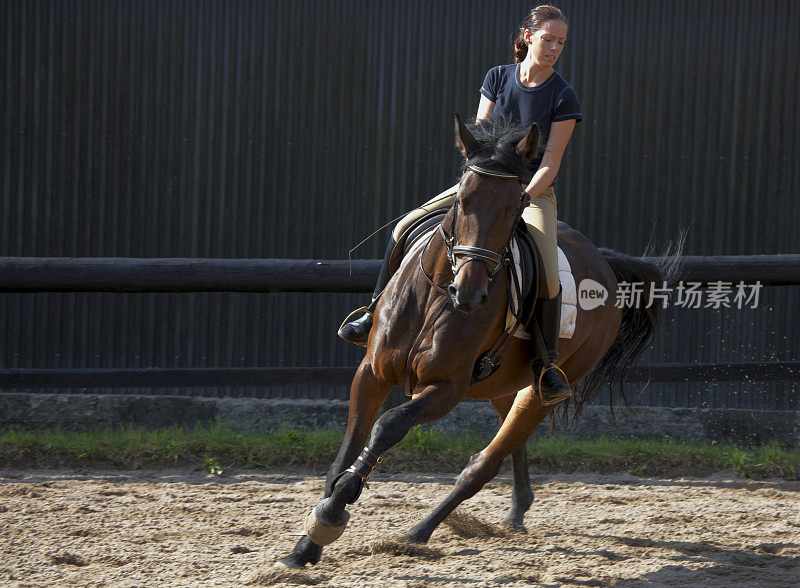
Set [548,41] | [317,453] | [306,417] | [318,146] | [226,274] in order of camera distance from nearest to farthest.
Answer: [548,41]
[317,453]
[226,274]
[306,417]
[318,146]

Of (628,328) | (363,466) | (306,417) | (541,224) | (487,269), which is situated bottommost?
(306,417)

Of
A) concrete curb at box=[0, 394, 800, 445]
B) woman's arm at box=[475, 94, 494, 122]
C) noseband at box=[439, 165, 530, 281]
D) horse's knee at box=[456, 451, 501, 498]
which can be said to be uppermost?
woman's arm at box=[475, 94, 494, 122]

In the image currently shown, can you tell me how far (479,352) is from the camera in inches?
161

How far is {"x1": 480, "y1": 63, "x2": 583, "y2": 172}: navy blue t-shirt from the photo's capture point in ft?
14.2

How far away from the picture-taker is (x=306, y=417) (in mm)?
7141

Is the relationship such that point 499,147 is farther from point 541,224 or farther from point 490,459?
point 490,459

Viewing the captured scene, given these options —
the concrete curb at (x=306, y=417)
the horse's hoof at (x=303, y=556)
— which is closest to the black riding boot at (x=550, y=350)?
the horse's hoof at (x=303, y=556)

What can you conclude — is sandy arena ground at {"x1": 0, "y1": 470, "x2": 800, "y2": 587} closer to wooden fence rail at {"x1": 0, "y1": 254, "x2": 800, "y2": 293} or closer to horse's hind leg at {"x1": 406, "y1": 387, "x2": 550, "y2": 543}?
horse's hind leg at {"x1": 406, "y1": 387, "x2": 550, "y2": 543}

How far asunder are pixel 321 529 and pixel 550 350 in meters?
1.59

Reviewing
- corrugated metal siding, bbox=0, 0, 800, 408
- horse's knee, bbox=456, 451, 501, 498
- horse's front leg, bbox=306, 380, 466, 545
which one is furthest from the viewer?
corrugated metal siding, bbox=0, 0, 800, 408

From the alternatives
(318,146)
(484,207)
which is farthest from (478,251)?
(318,146)

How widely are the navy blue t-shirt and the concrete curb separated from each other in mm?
3285

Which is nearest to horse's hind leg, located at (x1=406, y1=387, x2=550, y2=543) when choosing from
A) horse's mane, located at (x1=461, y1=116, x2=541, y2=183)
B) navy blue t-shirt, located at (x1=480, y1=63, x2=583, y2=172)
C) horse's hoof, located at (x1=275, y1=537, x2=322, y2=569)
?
horse's hoof, located at (x1=275, y1=537, x2=322, y2=569)

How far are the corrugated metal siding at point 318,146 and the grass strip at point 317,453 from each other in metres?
1.25
